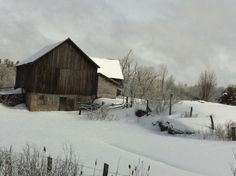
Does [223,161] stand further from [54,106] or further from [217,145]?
[54,106]

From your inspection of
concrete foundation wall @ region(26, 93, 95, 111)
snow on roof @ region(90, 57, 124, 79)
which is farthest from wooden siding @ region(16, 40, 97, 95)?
snow on roof @ region(90, 57, 124, 79)

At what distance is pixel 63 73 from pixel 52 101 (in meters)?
3.71

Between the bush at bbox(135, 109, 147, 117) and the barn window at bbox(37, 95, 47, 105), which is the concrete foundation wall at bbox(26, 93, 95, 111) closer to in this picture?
the barn window at bbox(37, 95, 47, 105)

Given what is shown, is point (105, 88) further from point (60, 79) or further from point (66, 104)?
point (60, 79)

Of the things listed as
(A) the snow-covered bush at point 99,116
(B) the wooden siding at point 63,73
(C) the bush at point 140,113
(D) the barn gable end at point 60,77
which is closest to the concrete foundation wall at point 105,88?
(D) the barn gable end at point 60,77

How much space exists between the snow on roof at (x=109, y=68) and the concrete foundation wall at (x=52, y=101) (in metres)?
11.6

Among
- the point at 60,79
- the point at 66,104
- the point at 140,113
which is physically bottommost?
the point at 140,113

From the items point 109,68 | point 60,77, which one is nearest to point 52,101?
point 60,77

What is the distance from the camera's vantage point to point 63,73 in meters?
43.2

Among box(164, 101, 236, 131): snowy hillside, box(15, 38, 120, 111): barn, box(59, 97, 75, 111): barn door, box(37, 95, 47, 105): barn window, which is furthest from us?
box(59, 97, 75, 111): barn door

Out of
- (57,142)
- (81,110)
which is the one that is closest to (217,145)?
(57,142)

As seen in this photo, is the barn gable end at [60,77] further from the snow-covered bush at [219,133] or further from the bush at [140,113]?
the snow-covered bush at [219,133]

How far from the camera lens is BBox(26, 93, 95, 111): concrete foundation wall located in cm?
4141

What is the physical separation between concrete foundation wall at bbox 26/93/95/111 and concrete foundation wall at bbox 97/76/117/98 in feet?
14.7
